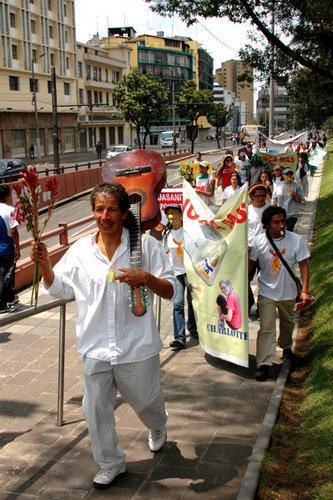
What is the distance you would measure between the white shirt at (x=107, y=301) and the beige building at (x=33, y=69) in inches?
1914

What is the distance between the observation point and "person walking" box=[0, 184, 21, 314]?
752 centimetres

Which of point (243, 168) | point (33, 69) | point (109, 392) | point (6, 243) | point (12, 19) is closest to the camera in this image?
point (109, 392)

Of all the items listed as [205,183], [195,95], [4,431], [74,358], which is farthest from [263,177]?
[195,95]

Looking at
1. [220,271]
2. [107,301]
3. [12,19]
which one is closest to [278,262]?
[220,271]

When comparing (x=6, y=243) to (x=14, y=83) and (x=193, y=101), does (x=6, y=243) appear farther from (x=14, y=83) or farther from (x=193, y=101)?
(x=193, y=101)

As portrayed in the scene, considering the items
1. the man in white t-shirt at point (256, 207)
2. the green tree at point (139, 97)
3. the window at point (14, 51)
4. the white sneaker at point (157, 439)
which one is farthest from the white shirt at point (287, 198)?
the window at point (14, 51)

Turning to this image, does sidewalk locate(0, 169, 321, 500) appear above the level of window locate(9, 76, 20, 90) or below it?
below

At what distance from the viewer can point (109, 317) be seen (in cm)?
332

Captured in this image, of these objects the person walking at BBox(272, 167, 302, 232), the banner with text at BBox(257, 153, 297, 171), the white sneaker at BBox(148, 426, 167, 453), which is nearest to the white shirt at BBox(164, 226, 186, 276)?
the white sneaker at BBox(148, 426, 167, 453)

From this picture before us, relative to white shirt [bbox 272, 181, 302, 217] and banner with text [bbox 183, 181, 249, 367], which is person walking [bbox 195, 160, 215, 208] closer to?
white shirt [bbox 272, 181, 302, 217]

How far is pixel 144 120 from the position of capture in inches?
1794

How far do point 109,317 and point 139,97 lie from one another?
4324cm

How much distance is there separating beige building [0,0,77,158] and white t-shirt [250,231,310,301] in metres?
47.0

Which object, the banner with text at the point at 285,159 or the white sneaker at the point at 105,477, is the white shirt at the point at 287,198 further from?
the white sneaker at the point at 105,477
